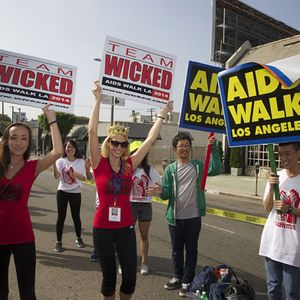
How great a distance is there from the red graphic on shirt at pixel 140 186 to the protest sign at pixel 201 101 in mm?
1078

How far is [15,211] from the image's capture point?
10.8 ft

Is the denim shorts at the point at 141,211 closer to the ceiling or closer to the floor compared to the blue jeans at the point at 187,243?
closer to the ceiling

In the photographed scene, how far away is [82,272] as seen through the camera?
17.7 ft

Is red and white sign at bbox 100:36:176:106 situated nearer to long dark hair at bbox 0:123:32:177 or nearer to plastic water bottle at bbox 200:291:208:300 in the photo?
long dark hair at bbox 0:123:32:177

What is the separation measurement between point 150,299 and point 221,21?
32.0m

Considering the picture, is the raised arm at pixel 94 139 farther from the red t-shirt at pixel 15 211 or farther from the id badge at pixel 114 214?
the red t-shirt at pixel 15 211

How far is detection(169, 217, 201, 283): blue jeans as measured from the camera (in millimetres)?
4676

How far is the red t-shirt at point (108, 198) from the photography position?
3.58 meters

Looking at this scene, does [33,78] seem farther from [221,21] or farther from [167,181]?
[221,21]

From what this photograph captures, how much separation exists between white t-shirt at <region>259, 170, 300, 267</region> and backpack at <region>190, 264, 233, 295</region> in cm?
92

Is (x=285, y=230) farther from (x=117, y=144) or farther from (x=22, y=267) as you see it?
(x=22, y=267)

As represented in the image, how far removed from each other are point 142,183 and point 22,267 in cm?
260

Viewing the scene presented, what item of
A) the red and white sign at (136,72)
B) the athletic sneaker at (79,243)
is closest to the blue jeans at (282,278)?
the red and white sign at (136,72)

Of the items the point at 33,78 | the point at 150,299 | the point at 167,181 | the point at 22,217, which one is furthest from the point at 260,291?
the point at 33,78
